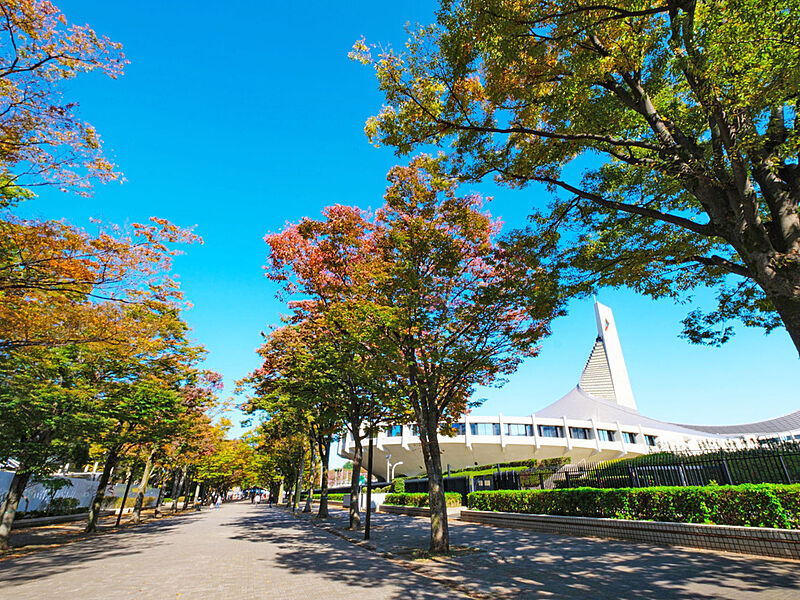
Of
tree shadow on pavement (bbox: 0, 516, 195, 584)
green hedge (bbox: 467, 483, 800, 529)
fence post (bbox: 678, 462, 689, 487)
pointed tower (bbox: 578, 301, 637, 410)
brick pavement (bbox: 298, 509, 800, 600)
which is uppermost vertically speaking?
pointed tower (bbox: 578, 301, 637, 410)

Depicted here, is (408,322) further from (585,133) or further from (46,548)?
(46,548)

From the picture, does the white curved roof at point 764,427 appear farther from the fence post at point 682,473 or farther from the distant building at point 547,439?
the fence post at point 682,473

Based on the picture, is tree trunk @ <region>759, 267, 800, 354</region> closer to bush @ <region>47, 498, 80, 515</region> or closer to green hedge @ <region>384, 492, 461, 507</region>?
green hedge @ <region>384, 492, 461, 507</region>

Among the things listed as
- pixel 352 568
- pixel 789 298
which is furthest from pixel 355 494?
pixel 789 298

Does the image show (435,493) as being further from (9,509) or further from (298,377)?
(9,509)

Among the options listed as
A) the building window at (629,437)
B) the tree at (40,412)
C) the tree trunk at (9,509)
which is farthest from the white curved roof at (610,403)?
the tree trunk at (9,509)

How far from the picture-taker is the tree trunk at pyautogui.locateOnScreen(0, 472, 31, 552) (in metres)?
13.1

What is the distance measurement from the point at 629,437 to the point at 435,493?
5896cm

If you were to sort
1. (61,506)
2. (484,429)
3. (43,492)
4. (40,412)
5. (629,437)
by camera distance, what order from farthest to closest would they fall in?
(629,437)
(484,429)
(61,506)
(43,492)
(40,412)

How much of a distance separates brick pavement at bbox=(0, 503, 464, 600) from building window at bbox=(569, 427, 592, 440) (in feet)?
155

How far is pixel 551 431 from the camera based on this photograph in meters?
52.2

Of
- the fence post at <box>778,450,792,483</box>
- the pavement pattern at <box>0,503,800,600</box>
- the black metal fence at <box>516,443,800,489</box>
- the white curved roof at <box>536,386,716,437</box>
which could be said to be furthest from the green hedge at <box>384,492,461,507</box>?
the white curved roof at <box>536,386,716,437</box>

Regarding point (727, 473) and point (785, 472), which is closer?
point (785, 472)

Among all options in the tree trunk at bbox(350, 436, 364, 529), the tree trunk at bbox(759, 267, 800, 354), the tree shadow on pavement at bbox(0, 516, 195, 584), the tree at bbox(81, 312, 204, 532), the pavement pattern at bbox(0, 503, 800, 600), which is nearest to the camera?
the tree trunk at bbox(759, 267, 800, 354)
